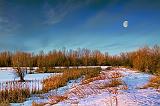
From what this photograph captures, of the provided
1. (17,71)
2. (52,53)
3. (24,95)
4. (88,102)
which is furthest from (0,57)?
(88,102)

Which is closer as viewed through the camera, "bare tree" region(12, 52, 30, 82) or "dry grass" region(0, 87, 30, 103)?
"dry grass" region(0, 87, 30, 103)

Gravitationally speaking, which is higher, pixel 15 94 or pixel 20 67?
pixel 20 67

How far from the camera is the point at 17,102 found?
1121cm

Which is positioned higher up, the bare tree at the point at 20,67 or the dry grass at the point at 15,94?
the bare tree at the point at 20,67

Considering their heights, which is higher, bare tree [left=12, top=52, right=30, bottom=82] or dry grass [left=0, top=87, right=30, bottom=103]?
bare tree [left=12, top=52, right=30, bottom=82]

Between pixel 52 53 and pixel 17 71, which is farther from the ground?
pixel 52 53

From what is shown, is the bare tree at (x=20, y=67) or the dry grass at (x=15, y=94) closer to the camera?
the dry grass at (x=15, y=94)

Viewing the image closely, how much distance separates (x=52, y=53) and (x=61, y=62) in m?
7.06

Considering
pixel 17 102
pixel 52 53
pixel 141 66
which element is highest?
pixel 52 53

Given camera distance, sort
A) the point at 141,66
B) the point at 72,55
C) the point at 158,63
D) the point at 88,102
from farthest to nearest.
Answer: the point at 72,55, the point at 141,66, the point at 158,63, the point at 88,102

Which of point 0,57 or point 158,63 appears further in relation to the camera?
point 0,57

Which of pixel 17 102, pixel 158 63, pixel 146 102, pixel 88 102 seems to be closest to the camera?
pixel 146 102

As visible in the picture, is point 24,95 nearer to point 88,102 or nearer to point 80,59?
point 88,102

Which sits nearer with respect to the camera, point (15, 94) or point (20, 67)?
point (15, 94)
